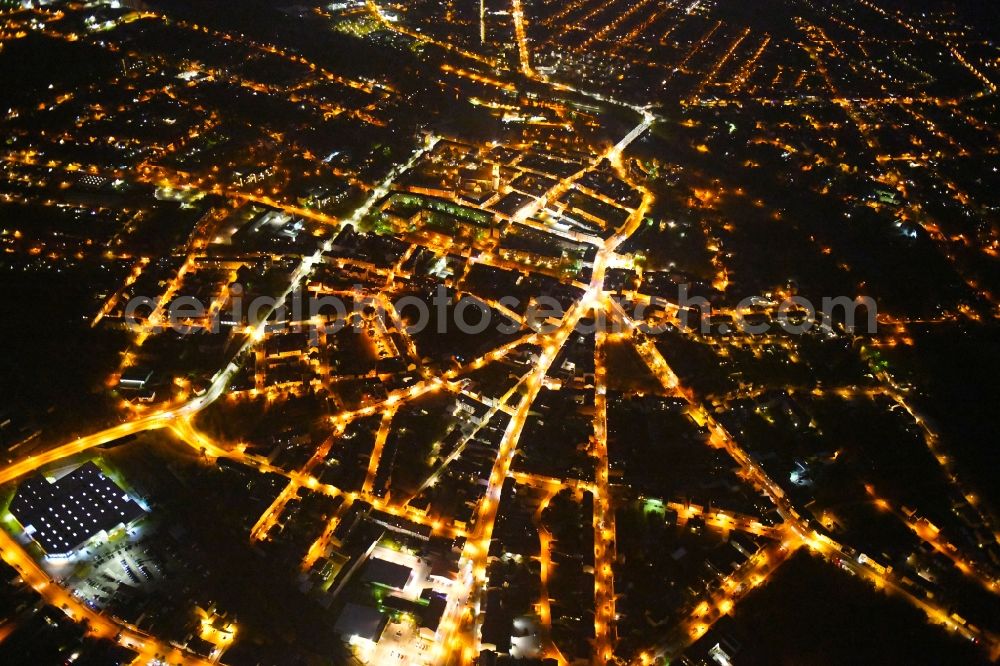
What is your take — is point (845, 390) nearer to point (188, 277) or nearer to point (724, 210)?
point (724, 210)

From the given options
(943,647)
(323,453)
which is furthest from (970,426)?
(323,453)

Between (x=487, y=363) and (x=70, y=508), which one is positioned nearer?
(x=70, y=508)

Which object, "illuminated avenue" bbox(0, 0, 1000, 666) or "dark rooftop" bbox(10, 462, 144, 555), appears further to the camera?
"dark rooftop" bbox(10, 462, 144, 555)

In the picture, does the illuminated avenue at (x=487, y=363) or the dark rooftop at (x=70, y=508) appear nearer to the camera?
the illuminated avenue at (x=487, y=363)

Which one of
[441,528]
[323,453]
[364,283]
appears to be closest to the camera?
[441,528]

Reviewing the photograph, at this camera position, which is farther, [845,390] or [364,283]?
[364,283]

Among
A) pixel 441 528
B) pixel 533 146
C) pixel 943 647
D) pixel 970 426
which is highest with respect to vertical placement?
pixel 533 146

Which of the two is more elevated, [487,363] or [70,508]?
[487,363]

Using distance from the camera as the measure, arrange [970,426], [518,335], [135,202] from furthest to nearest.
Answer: [135,202] < [518,335] < [970,426]
